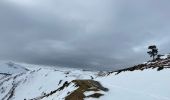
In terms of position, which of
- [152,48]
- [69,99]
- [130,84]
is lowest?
[69,99]

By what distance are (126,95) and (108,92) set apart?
643 cm

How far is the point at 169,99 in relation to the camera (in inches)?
1735

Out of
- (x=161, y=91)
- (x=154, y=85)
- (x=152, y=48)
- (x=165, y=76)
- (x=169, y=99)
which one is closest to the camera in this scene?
(x=169, y=99)

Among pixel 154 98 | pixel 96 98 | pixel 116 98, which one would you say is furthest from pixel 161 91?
pixel 96 98

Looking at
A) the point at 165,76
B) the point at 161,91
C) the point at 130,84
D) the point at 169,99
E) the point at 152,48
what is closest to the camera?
the point at 169,99

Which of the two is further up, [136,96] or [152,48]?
[152,48]

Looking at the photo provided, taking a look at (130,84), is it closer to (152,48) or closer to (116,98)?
(116,98)

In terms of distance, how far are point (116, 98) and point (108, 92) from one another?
656cm

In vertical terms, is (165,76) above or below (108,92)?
above

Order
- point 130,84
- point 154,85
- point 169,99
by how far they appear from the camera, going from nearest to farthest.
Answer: point 169,99 → point 154,85 → point 130,84

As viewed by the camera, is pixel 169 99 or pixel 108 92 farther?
pixel 108 92

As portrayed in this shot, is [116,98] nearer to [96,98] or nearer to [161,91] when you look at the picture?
[96,98]

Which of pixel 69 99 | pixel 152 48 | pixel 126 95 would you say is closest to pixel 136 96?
pixel 126 95

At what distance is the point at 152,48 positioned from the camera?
6555 inches
